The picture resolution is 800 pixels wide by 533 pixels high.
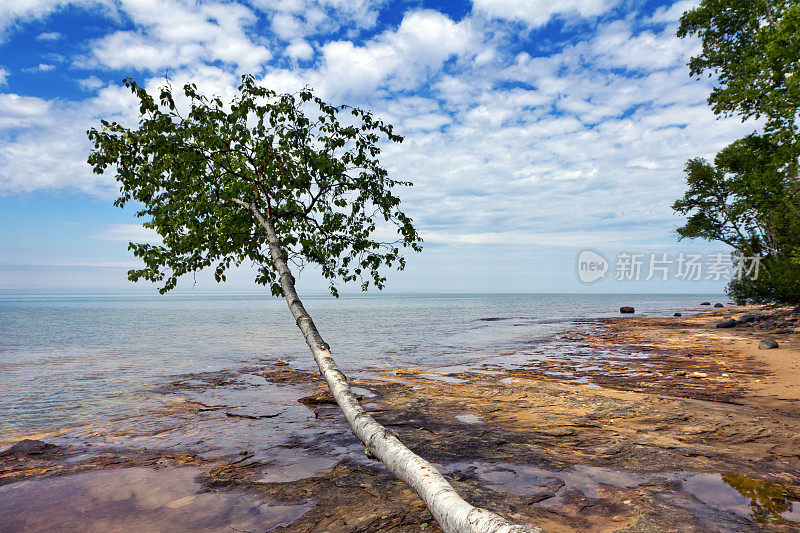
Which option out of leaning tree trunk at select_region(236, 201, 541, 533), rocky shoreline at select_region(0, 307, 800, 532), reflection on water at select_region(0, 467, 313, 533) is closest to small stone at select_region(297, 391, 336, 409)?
rocky shoreline at select_region(0, 307, 800, 532)

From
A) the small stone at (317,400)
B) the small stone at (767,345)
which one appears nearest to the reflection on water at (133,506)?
the small stone at (317,400)

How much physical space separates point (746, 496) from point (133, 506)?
7089mm

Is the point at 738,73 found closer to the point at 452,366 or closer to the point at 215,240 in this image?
the point at 452,366

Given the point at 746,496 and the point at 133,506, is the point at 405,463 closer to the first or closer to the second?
the point at 133,506

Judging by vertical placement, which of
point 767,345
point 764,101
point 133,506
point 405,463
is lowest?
point 133,506

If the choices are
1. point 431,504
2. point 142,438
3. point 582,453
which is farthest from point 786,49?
point 142,438

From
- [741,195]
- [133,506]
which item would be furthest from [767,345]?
[133,506]

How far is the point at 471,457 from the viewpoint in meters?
6.23

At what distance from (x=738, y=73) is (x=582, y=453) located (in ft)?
78.8

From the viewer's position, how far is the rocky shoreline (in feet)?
14.9

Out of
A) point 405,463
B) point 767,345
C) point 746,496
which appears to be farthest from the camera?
point 767,345

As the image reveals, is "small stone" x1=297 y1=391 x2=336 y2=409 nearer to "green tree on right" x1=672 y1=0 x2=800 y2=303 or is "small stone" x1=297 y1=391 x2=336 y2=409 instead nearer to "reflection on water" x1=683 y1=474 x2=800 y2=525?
"reflection on water" x1=683 y1=474 x2=800 y2=525

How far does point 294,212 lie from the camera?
31.6 feet

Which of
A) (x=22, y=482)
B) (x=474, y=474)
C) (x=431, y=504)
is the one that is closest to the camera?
(x=431, y=504)
